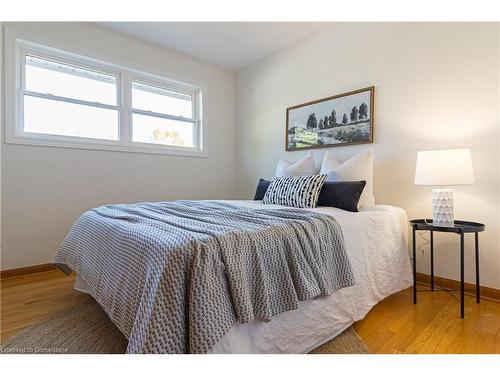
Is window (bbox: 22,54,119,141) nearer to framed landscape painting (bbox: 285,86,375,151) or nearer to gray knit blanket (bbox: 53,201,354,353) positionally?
gray knit blanket (bbox: 53,201,354,353)

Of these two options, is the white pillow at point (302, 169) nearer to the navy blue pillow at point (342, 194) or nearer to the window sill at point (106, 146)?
the navy blue pillow at point (342, 194)

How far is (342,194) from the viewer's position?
2.09m

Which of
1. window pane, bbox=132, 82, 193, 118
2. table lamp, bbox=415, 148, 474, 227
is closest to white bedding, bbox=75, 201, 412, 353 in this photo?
table lamp, bbox=415, 148, 474, 227

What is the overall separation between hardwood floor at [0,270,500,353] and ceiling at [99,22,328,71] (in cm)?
270

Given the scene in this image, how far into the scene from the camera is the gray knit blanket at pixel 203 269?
93 cm

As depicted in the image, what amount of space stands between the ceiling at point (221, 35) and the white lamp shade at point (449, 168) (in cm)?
196

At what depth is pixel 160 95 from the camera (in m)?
3.53

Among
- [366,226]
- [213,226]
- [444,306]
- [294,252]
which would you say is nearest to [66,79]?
[213,226]

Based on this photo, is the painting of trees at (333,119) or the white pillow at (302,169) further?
the painting of trees at (333,119)

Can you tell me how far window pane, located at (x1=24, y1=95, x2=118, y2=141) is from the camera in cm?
266

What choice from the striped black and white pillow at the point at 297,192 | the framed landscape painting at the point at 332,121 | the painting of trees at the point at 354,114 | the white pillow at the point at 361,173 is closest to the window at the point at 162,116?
the framed landscape painting at the point at 332,121

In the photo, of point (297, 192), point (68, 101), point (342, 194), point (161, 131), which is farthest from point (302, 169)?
point (68, 101)

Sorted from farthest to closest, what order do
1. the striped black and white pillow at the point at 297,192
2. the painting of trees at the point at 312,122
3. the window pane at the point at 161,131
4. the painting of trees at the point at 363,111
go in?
the window pane at the point at 161,131 → the painting of trees at the point at 312,122 → the painting of trees at the point at 363,111 → the striped black and white pillow at the point at 297,192

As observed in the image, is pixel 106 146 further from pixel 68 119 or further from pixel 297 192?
pixel 297 192
